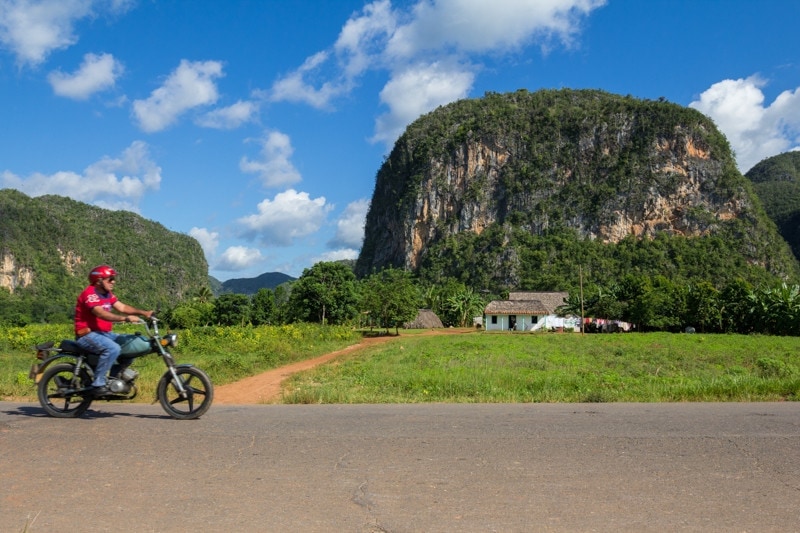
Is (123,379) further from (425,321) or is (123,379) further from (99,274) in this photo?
(425,321)

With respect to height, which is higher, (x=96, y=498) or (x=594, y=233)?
(x=594, y=233)

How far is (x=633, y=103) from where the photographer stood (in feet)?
436

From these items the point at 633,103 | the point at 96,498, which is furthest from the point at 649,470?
the point at 633,103

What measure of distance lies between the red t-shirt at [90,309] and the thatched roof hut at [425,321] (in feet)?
216

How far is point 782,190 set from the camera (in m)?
150

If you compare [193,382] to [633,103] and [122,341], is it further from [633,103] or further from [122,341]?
[633,103]

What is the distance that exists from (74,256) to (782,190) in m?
177

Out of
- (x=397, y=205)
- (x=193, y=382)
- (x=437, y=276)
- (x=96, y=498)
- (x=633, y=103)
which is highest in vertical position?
(x=633, y=103)

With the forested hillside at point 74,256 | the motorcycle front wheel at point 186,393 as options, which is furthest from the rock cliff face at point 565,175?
the motorcycle front wheel at point 186,393

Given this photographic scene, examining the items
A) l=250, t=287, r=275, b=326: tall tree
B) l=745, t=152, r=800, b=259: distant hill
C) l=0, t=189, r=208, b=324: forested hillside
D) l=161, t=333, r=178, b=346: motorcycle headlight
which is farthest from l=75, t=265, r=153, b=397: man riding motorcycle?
l=745, t=152, r=800, b=259: distant hill

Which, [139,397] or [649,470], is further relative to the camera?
[139,397]

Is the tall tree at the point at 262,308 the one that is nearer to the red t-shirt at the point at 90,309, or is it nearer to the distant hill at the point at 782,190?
the red t-shirt at the point at 90,309

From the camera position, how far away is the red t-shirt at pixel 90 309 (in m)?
6.57

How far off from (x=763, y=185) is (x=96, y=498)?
18490 centimetres
